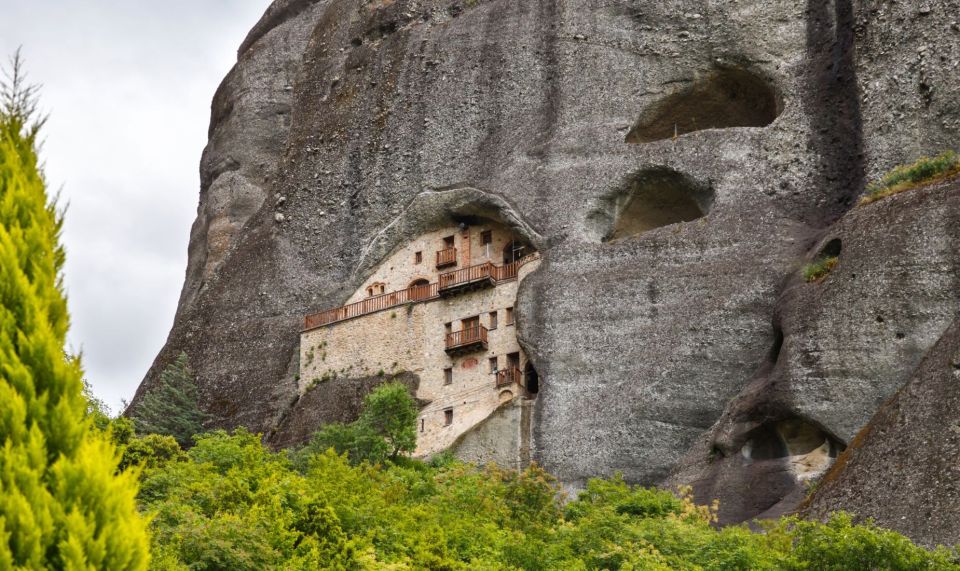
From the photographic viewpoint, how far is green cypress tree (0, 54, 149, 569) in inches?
415

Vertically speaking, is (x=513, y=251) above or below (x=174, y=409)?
above

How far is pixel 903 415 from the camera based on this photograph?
27312 mm

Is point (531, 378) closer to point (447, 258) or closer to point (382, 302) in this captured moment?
point (447, 258)

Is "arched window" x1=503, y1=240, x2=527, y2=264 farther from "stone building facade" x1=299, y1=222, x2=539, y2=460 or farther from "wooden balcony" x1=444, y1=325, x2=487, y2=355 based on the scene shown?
"wooden balcony" x1=444, y1=325, x2=487, y2=355

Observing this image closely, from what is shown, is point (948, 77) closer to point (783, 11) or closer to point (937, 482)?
point (783, 11)

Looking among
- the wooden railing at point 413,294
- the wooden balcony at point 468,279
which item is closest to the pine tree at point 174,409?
the wooden railing at point 413,294

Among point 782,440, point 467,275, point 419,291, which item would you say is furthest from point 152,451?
Answer: point 782,440

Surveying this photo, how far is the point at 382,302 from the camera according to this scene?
2074 inches

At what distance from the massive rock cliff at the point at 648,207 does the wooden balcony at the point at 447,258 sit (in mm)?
1302

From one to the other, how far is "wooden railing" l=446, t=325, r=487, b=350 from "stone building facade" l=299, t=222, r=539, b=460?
0.05 m

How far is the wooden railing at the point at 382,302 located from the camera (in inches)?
2058

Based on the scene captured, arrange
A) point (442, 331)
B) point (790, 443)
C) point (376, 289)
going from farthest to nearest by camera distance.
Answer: point (376, 289) → point (442, 331) → point (790, 443)

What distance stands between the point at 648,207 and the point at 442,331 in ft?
27.2

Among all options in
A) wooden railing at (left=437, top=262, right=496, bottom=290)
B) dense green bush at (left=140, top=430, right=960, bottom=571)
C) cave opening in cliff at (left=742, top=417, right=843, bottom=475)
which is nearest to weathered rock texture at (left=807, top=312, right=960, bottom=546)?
dense green bush at (left=140, top=430, right=960, bottom=571)
